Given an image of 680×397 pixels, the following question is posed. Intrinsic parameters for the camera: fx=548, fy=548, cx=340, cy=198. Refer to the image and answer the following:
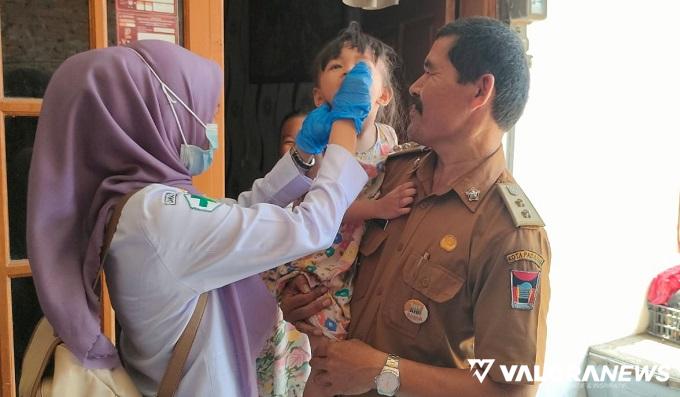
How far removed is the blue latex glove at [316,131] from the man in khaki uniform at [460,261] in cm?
20

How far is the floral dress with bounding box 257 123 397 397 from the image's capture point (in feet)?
4.08

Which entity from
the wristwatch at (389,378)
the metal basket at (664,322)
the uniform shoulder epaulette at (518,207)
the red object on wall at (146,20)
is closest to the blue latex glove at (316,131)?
the uniform shoulder epaulette at (518,207)

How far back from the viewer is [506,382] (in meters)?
1.02

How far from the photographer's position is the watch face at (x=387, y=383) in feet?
3.57

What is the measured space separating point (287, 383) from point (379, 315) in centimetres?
62

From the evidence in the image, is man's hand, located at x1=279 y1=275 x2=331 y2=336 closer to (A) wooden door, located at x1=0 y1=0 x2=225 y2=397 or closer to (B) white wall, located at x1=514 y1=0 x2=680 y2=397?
(A) wooden door, located at x1=0 y1=0 x2=225 y2=397

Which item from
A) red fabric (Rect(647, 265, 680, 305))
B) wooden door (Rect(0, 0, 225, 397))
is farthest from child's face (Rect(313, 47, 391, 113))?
red fabric (Rect(647, 265, 680, 305))

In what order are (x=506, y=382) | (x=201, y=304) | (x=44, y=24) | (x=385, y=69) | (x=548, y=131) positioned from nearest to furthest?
(x=506, y=382), (x=201, y=304), (x=385, y=69), (x=44, y=24), (x=548, y=131)

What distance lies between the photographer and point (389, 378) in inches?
42.9

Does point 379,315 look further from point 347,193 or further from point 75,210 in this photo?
point 75,210

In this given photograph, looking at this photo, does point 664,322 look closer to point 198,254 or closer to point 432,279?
point 432,279

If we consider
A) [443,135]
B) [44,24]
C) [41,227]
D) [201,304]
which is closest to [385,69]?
[443,135]

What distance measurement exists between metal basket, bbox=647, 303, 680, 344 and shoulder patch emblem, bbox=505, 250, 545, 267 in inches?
80.6

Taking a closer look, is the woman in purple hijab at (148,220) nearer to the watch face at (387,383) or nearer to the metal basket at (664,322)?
the watch face at (387,383)
